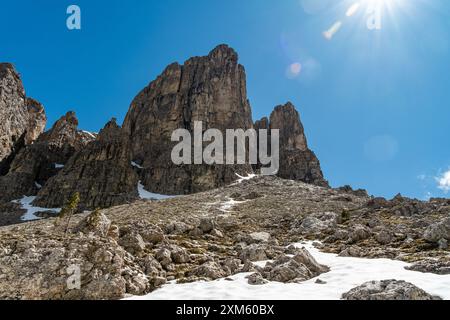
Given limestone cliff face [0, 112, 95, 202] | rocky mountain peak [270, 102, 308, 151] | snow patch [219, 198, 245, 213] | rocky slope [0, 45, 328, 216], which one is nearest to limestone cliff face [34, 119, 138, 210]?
rocky slope [0, 45, 328, 216]

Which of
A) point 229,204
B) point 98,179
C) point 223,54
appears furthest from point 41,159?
point 229,204

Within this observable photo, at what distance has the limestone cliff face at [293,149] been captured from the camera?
5226 inches

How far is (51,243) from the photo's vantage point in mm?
13070

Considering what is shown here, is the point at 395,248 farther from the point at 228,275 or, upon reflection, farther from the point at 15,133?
the point at 15,133

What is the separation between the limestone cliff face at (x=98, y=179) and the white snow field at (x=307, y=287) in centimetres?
8425

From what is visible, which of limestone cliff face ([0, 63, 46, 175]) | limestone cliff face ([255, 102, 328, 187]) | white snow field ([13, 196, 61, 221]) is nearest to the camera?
white snow field ([13, 196, 61, 221])

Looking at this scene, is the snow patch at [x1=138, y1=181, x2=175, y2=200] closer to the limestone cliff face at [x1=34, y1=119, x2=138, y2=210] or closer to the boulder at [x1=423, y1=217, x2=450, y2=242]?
the limestone cliff face at [x1=34, y1=119, x2=138, y2=210]

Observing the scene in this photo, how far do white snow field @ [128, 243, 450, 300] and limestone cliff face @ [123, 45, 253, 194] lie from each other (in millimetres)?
96250

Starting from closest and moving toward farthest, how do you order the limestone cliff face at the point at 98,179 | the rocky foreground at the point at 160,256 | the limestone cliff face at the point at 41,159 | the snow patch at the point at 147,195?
the rocky foreground at the point at 160,256 → the limestone cliff face at the point at 98,179 → the snow patch at the point at 147,195 → the limestone cliff face at the point at 41,159

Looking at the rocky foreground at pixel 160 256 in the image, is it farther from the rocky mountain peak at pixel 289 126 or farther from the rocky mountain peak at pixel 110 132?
the rocky mountain peak at pixel 289 126

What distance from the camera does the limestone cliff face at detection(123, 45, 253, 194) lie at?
115 metres

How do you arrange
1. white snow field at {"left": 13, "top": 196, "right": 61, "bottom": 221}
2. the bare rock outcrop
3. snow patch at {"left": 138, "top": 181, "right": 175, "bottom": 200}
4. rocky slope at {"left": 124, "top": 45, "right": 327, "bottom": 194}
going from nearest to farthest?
the bare rock outcrop < white snow field at {"left": 13, "top": 196, "right": 61, "bottom": 221} < snow patch at {"left": 138, "top": 181, "right": 175, "bottom": 200} < rocky slope at {"left": 124, "top": 45, "right": 327, "bottom": 194}

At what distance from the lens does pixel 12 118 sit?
12444 centimetres

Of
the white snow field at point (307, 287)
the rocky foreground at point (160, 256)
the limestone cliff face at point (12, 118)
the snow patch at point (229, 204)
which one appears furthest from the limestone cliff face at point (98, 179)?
the white snow field at point (307, 287)
